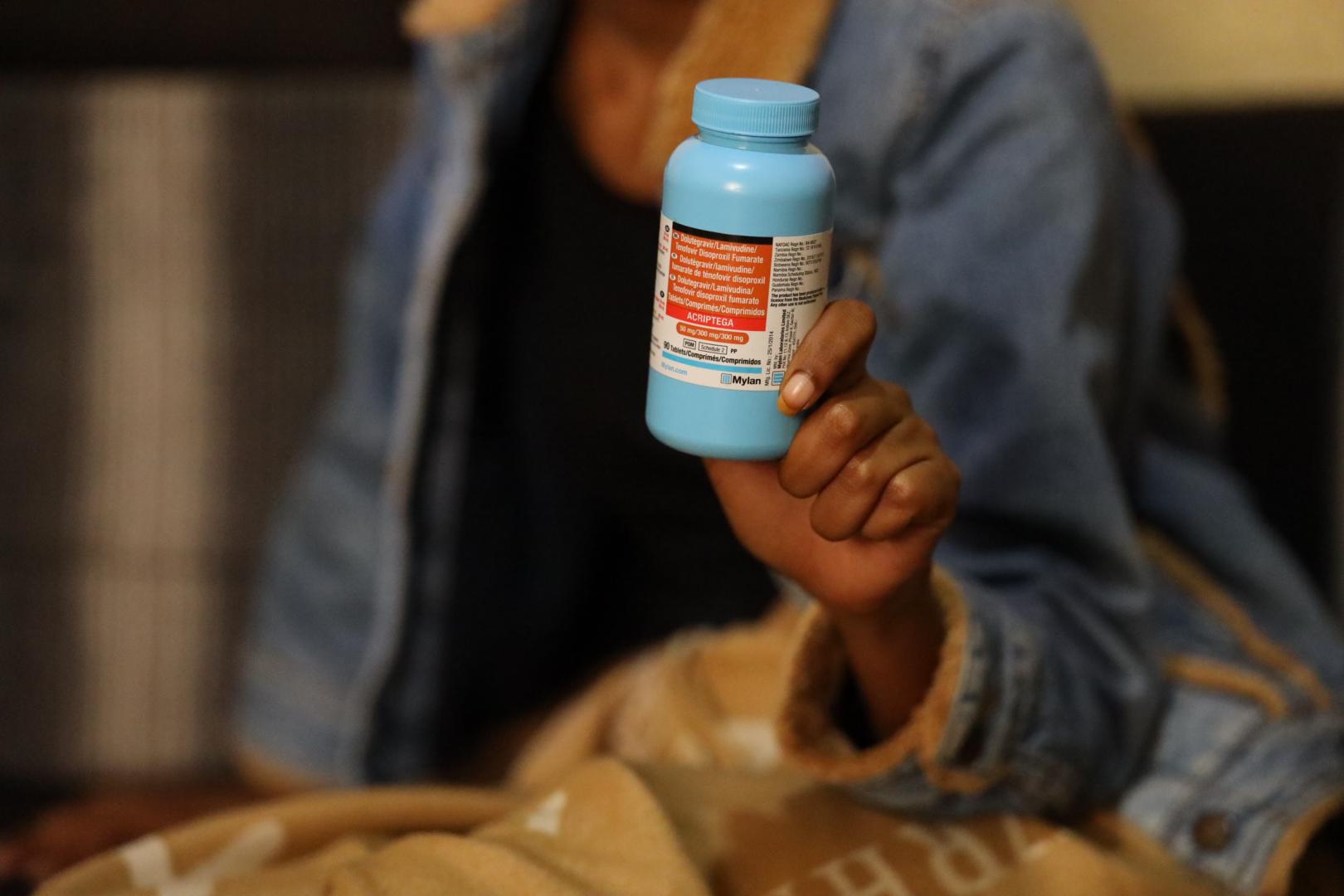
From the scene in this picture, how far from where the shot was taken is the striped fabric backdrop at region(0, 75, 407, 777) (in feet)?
4.12

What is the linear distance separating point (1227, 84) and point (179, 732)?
1.19 metres

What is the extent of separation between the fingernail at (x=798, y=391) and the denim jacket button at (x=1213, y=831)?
394mm

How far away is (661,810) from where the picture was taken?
640 millimetres

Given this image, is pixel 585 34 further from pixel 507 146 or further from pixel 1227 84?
pixel 1227 84

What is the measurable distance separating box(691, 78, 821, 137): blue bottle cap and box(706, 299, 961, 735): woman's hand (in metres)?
0.07

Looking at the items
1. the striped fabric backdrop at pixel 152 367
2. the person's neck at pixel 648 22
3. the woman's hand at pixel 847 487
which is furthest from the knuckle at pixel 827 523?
the striped fabric backdrop at pixel 152 367

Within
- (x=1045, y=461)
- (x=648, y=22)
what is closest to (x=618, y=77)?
(x=648, y=22)

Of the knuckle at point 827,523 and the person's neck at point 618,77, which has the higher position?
the person's neck at point 618,77

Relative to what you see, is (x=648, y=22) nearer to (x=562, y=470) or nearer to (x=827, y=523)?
(x=562, y=470)

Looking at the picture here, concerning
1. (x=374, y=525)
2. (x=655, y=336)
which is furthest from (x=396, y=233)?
(x=655, y=336)

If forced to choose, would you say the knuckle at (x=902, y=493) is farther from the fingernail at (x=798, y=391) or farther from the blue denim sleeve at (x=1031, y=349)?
the blue denim sleeve at (x=1031, y=349)

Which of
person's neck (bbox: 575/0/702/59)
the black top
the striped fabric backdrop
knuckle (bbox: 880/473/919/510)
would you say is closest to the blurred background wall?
the striped fabric backdrop

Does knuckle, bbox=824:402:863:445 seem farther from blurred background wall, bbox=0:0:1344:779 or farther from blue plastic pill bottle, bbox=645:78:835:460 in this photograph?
blurred background wall, bbox=0:0:1344:779

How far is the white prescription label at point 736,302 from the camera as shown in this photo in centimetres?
50
